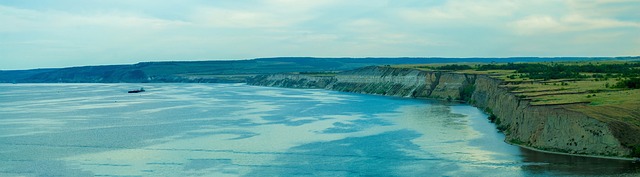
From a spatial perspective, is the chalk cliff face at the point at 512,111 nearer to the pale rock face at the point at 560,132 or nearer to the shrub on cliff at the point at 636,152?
the pale rock face at the point at 560,132

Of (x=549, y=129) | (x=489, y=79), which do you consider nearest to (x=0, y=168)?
(x=549, y=129)

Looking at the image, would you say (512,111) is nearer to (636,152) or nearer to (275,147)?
(636,152)

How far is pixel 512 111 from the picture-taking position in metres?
41.3

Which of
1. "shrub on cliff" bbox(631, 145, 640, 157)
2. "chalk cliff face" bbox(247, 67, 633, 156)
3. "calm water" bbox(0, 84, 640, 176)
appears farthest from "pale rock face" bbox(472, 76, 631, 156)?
"calm water" bbox(0, 84, 640, 176)

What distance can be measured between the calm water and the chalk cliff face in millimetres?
998

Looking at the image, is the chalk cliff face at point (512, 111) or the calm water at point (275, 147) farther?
the chalk cliff face at point (512, 111)

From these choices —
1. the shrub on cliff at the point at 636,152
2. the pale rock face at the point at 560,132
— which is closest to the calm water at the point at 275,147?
the pale rock face at the point at 560,132

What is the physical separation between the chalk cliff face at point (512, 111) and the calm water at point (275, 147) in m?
1.00

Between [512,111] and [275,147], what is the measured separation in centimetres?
1466

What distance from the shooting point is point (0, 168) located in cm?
2964

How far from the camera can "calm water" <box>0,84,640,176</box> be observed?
2808 cm

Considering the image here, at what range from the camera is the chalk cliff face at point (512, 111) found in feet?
96.6

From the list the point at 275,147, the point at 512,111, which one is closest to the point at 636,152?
the point at 512,111

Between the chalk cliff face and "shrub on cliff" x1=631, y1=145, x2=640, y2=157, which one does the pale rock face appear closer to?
the chalk cliff face
